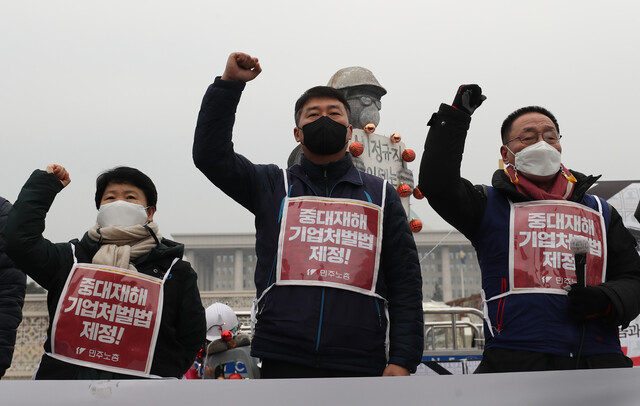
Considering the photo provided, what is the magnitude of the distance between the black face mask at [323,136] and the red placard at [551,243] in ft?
2.46

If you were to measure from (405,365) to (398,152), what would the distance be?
17.6ft

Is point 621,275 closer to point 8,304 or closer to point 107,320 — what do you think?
point 107,320

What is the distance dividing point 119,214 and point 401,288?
126 cm

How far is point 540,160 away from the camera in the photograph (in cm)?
257

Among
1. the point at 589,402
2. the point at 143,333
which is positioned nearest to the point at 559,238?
the point at 589,402

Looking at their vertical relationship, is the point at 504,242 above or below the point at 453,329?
above

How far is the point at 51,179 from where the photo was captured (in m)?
2.60

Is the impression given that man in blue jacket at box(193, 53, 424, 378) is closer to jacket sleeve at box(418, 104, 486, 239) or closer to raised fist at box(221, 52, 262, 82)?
raised fist at box(221, 52, 262, 82)

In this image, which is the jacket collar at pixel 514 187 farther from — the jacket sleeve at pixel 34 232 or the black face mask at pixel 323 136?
the jacket sleeve at pixel 34 232

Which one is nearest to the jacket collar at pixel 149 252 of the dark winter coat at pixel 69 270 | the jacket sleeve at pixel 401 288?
the dark winter coat at pixel 69 270

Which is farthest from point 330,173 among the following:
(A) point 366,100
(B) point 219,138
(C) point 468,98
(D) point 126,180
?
(A) point 366,100

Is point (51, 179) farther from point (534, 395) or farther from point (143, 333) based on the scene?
point (534, 395)

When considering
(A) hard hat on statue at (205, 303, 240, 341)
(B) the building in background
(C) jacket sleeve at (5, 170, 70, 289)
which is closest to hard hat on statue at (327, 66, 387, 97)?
(A) hard hat on statue at (205, 303, 240, 341)

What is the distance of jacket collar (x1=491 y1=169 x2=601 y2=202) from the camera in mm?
2510
